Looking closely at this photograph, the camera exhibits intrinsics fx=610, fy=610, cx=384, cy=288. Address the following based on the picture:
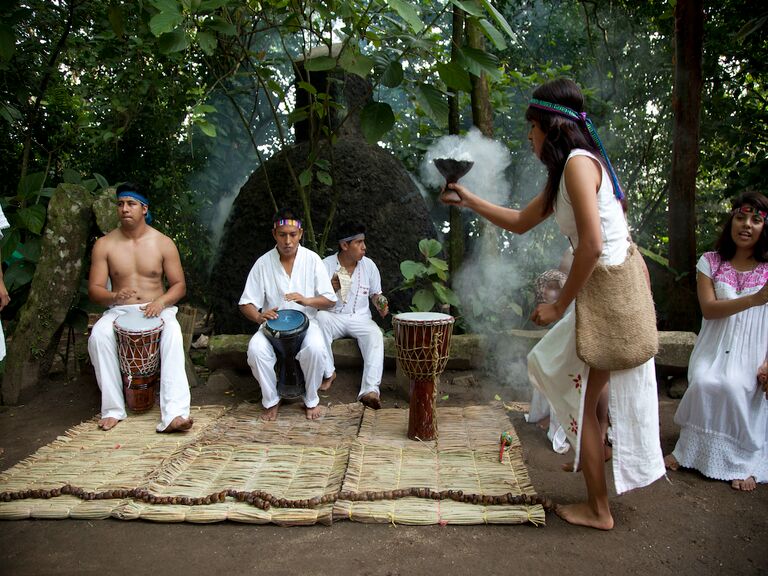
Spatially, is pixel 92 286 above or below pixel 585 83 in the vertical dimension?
below

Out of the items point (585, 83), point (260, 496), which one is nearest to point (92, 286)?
point (260, 496)

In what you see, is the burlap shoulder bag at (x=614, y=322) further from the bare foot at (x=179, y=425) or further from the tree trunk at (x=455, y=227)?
the tree trunk at (x=455, y=227)

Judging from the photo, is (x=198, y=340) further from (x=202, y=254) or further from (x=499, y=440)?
(x=499, y=440)

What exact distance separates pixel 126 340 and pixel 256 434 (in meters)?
1.23

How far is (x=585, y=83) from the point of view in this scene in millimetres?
8445

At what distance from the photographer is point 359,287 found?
5539 mm

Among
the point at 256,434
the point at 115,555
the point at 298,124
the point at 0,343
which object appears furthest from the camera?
the point at 298,124

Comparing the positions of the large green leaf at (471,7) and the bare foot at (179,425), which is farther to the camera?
the bare foot at (179,425)

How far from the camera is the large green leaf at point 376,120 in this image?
4.30 metres

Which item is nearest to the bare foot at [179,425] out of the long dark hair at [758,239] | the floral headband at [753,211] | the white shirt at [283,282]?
the white shirt at [283,282]

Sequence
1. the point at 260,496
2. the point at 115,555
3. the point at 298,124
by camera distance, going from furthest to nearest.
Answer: the point at 298,124 < the point at 260,496 < the point at 115,555

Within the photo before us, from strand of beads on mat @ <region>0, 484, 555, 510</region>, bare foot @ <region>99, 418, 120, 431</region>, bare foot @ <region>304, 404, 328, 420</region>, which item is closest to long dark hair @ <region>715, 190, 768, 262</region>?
strand of beads on mat @ <region>0, 484, 555, 510</region>

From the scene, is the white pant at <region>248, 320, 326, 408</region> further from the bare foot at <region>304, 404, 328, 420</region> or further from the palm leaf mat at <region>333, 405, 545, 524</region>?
the palm leaf mat at <region>333, 405, 545, 524</region>

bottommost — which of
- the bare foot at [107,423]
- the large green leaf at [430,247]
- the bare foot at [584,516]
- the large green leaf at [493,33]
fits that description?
the bare foot at [584,516]
